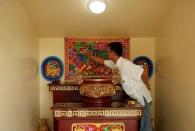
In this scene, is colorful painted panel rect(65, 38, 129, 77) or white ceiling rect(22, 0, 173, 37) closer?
white ceiling rect(22, 0, 173, 37)

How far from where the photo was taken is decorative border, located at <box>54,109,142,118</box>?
229cm

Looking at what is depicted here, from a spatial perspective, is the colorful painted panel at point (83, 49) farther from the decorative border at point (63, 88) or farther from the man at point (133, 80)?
the man at point (133, 80)

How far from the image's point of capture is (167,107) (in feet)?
9.55

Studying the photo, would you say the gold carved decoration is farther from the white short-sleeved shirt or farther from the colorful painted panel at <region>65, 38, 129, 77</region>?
the colorful painted panel at <region>65, 38, 129, 77</region>

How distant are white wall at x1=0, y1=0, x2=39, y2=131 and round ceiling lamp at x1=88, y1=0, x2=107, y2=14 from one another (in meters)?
0.64

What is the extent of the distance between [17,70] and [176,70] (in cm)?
143

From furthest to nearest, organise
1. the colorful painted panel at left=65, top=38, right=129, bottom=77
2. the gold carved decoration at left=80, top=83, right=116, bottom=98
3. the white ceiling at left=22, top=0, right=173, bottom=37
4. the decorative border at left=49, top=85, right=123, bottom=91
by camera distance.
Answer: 1. the colorful painted panel at left=65, top=38, right=129, bottom=77
2. the decorative border at left=49, top=85, right=123, bottom=91
3. the white ceiling at left=22, top=0, right=173, bottom=37
4. the gold carved decoration at left=80, top=83, right=116, bottom=98

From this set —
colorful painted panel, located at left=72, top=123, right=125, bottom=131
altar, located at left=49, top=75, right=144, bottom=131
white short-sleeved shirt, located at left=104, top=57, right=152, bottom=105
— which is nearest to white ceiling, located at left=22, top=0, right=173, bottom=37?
white short-sleeved shirt, located at left=104, top=57, right=152, bottom=105

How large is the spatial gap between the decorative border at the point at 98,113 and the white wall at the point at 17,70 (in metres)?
0.38

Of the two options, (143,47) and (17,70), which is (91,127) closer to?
(17,70)

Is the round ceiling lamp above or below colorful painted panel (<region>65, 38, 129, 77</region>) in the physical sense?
above

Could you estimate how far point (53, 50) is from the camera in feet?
10.9

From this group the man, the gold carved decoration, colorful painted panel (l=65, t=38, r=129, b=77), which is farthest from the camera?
colorful painted panel (l=65, t=38, r=129, b=77)

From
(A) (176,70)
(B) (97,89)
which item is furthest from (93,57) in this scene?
(A) (176,70)
